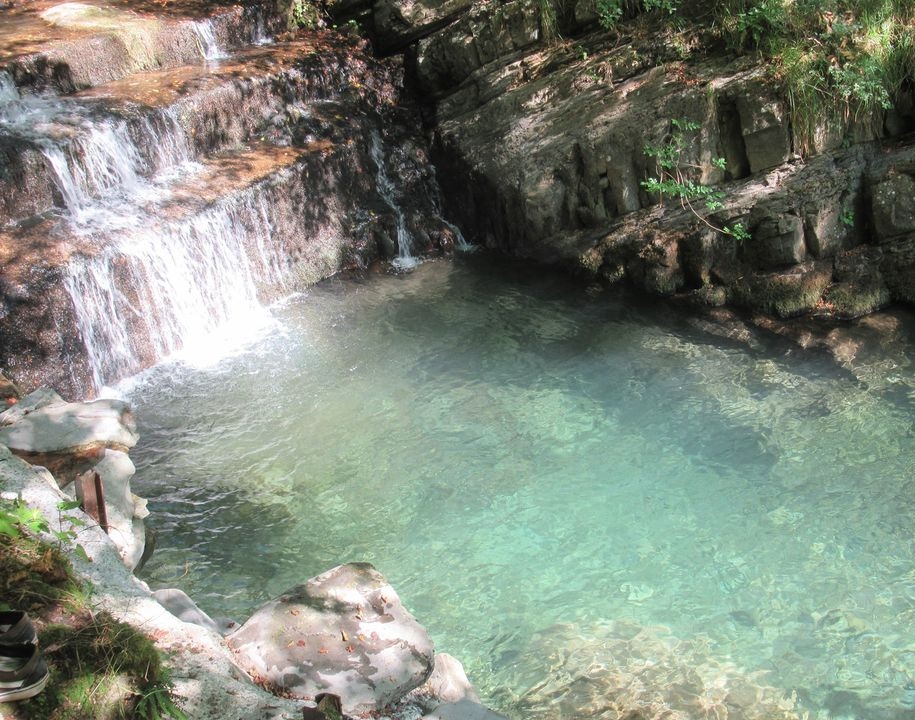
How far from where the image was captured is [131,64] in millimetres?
9062

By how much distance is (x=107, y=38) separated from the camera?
8.87 m

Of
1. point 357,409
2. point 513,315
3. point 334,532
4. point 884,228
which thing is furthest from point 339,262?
point 884,228

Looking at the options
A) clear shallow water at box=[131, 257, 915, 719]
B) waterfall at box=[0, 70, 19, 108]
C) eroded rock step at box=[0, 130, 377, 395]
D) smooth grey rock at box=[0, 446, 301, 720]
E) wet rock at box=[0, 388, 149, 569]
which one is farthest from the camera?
waterfall at box=[0, 70, 19, 108]

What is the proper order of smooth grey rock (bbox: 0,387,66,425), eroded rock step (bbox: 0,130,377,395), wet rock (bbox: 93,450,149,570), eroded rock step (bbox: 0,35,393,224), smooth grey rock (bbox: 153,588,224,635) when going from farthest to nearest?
eroded rock step (bbox: 0,35,393,224) < eroded rock step (bbox: 0,130,377,395) < smooth grey rock (bbox: 0,387,66,425) < wet rock (bbox: 93,450,149,570) < smooth grey rock (bbox: 153,588,224,635)

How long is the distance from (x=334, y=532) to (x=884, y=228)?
548cm

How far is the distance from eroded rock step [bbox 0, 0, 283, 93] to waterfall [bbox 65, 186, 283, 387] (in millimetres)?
2199

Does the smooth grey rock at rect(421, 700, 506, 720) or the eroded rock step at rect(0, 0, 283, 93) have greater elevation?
the eroded rock step at rect(0, 0, 283, 93)

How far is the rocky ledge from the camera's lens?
3084 millimetres

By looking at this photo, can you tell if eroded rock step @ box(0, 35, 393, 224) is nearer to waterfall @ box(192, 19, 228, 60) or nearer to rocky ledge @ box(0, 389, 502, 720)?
waterfall @ box(192, 19, 228, 60)

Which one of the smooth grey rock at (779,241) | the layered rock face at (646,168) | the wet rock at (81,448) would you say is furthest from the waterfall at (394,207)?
the wet rock at (81,448)

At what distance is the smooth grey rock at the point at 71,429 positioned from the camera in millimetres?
4641

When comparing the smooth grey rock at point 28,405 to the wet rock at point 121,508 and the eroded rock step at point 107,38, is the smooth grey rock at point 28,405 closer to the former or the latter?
the wet rock at point 121,508

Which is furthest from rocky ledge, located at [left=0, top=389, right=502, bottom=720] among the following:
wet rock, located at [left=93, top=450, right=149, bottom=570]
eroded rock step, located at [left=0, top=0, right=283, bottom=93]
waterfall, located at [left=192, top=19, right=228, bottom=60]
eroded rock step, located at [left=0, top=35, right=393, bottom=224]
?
waterfall, located at [left=192, top=19, right=228, bottom=60]

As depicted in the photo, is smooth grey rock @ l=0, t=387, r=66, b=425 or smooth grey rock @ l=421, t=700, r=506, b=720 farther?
smooth grey rock @ l=0, t=387, r=66, b=425
